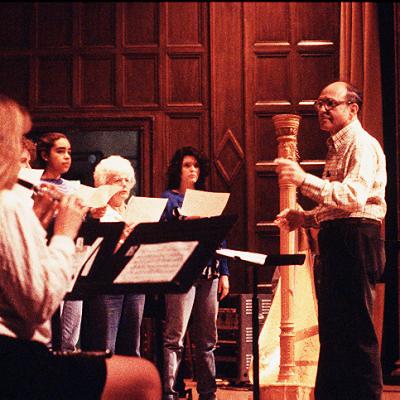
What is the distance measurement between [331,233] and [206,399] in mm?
1306

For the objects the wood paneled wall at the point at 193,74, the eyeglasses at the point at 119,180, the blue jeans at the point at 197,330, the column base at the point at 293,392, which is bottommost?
the column base at the point at 293,392

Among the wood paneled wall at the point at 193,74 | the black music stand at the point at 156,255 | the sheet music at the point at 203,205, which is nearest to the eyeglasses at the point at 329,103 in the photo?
the sheet music at the point at 203,205

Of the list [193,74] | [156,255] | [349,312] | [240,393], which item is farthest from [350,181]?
[193,74]

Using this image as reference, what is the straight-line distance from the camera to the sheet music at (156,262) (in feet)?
7.84

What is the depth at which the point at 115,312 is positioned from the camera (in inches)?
171

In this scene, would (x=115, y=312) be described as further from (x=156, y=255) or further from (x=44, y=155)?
(x=156, y=255)

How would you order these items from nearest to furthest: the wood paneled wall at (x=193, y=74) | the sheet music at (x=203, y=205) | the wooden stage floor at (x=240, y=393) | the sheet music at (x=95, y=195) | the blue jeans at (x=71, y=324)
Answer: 1. the sheet music at (x=95, y=195)
2. the sheet music at (x=203, y=205)
3. the blue jeans at (x=71, y=324)
4. the wooden stage floor at (x=240, y=393)
5. the wood paneled wall at (x=193, y=74)

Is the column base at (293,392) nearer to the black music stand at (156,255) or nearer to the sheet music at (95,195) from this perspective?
the sheet music at (95,195)

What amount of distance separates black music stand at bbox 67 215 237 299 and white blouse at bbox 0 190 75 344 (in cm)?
55

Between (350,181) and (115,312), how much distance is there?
5.34 feet

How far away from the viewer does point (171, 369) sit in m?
4.22

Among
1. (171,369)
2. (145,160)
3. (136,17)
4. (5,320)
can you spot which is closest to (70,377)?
(5,320)

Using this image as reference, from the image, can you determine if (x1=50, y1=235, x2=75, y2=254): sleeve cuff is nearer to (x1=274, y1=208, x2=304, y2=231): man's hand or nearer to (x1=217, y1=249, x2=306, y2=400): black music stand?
(x1=217, y1=249, x2=306, y2=400): black music stand

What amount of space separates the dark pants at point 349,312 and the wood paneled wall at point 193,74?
8.67 feet
